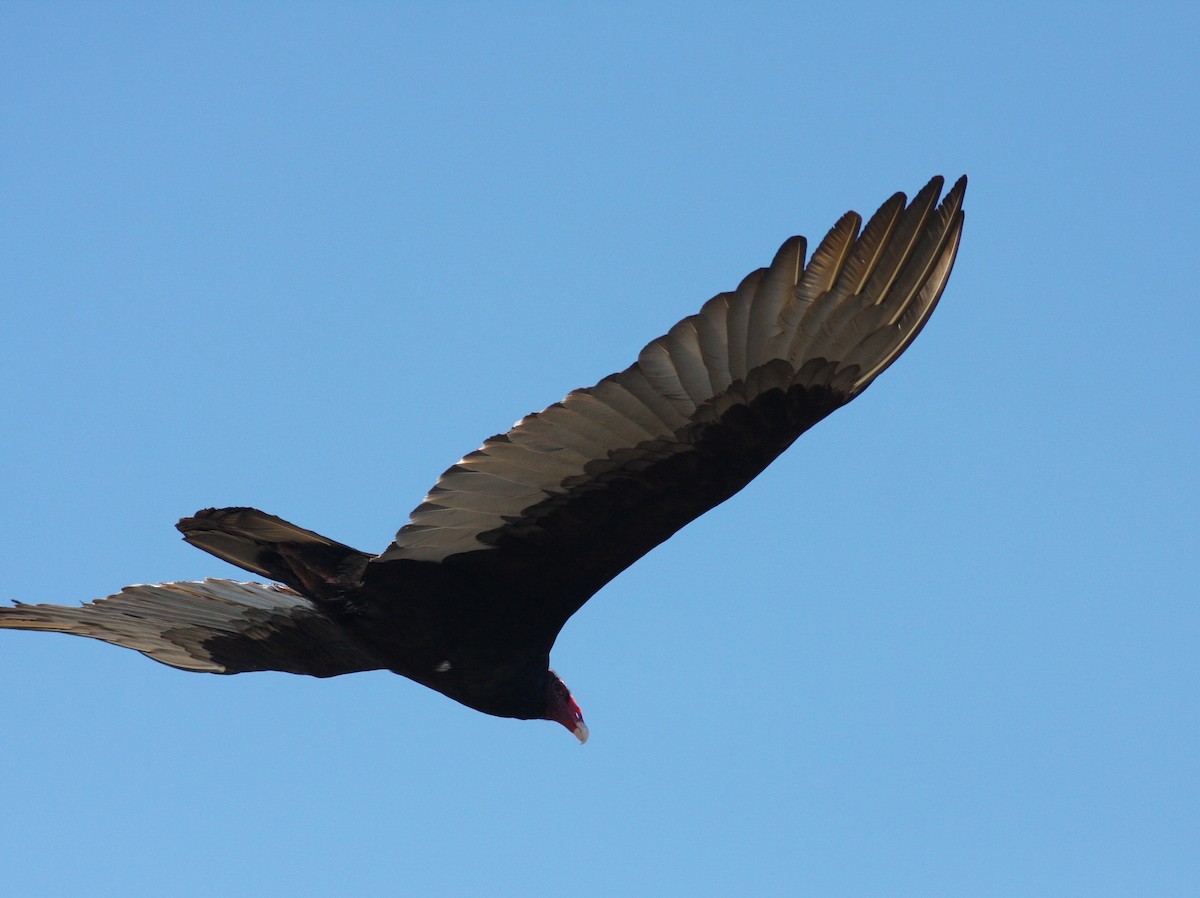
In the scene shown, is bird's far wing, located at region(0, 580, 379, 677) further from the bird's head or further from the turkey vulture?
the bird's head

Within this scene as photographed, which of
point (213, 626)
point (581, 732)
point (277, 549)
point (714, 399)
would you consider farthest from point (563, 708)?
point (714, 399)

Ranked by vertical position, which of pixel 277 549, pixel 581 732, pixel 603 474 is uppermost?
pixel 277 549

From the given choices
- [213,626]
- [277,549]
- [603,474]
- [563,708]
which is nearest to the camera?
[603,474]

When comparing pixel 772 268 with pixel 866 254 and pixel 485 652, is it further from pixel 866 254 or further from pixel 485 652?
pixel 485 652

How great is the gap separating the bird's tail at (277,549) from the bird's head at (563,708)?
1.11 meters

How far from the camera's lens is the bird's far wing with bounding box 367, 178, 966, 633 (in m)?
5.38

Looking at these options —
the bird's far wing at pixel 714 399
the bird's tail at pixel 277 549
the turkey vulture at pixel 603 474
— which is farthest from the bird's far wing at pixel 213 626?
the bird's far wing at pixel 714 399

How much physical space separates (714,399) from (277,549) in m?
1.88

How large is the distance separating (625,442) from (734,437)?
1.31 ft

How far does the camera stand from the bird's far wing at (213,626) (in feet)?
23.4

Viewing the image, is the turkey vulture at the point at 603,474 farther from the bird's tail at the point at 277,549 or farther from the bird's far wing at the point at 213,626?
the bird's far wing at the point at 213,626

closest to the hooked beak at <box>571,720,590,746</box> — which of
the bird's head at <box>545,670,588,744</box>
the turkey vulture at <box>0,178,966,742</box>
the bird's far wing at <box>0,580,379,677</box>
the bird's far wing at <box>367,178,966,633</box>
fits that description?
the bird's head at <box>545,670,588,744</box>

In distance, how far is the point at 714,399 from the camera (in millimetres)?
5516

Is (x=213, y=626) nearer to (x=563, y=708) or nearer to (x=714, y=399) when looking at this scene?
(x=563, y=708)
